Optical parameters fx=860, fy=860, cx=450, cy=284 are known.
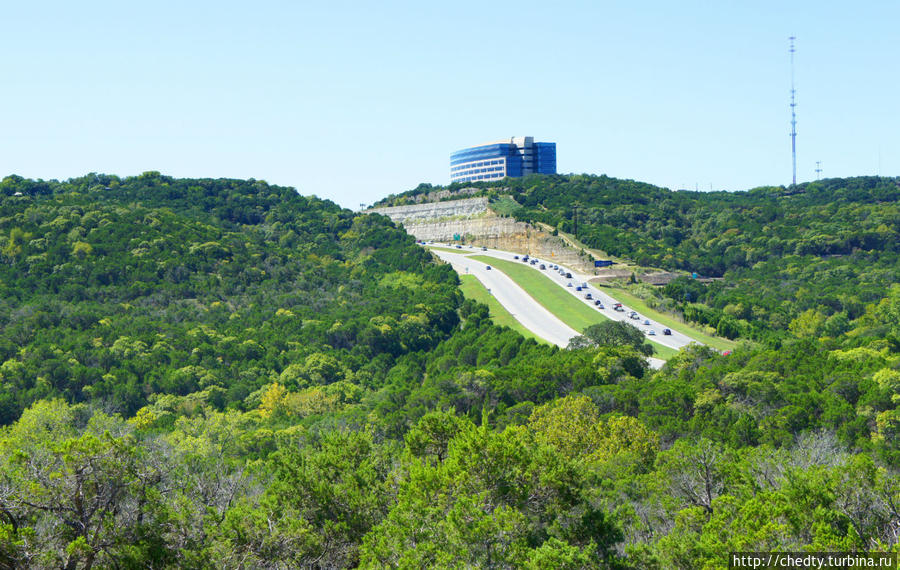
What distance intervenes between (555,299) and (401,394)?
48383mm

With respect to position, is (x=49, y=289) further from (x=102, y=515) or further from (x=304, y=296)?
(x=102, y=515)

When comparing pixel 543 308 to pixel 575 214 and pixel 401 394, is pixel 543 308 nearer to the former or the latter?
pixel 401 394

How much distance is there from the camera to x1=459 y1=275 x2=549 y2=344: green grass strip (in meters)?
99.5

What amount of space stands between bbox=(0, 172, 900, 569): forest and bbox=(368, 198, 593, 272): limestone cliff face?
7.03 meters

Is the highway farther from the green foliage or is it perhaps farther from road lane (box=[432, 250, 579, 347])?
the green foliage

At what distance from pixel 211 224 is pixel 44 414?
80188 millimetres

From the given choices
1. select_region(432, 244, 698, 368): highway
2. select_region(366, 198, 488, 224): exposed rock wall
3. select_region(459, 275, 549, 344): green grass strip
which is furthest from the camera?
select_region(366, 198, 488, 224): exposed rock wall

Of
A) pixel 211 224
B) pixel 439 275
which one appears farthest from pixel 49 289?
pixel 439 275

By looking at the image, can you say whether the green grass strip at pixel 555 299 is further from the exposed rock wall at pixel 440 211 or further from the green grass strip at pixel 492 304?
the exposed rock wall at pixel 440 211

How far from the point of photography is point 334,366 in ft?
286

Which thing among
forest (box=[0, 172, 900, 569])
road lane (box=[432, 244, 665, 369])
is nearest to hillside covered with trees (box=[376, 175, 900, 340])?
forest (box=[0, 172, 900, 569])

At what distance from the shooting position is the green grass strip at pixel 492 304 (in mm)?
99500

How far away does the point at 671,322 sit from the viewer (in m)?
104

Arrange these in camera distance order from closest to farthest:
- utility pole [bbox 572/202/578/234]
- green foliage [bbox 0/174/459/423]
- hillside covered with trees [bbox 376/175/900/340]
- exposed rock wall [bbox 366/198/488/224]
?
green foliage [bbox 0/174/459/423] → hillside covered with trees [bbox 376/175/900/340] → utility pole [bbox 572/202/578/234] → exposed rock wall [bbox 366/198/488/224]
